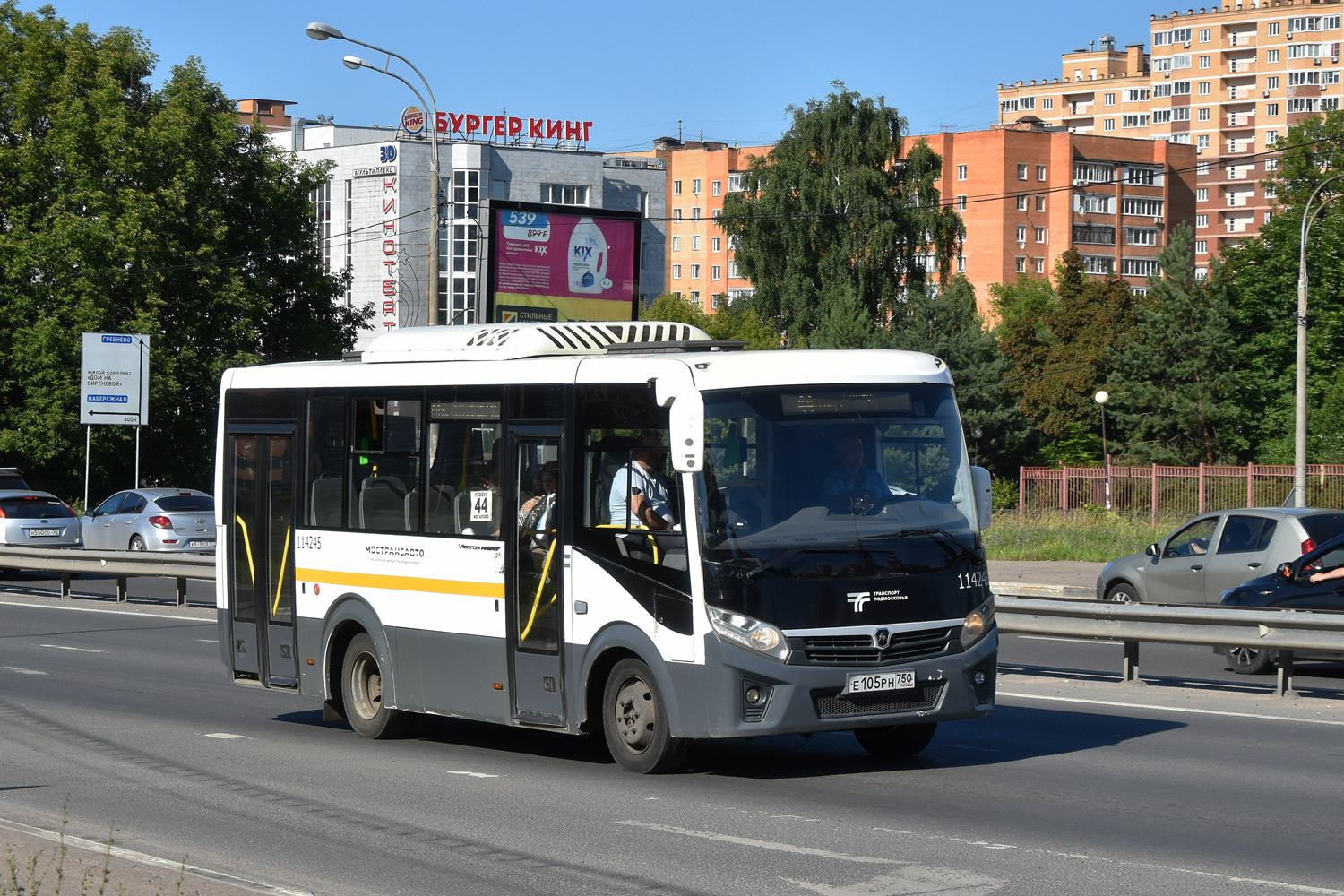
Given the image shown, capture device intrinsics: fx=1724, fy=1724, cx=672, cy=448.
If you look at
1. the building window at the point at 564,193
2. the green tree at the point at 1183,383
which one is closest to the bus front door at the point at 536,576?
the green tree at the point at 1183,383

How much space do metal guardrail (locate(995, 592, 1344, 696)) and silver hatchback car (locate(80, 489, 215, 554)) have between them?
21.0m

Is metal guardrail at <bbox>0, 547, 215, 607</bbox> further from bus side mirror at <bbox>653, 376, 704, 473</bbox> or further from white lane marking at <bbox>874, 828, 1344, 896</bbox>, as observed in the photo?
white lane marking at <bbox>874, 828, 1344, 896</bbox>

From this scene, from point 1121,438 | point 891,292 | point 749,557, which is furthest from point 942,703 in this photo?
point 1121,438

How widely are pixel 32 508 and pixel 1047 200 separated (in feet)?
362

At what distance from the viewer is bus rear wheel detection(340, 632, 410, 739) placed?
12141 millimetres

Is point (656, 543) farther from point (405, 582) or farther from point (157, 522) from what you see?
point (157, 522)

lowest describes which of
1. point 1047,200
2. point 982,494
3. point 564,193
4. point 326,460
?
point 982,494

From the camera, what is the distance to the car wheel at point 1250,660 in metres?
16.0

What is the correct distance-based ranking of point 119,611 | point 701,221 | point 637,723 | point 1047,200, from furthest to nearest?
point 701,221, point 1047,200, point 119,611, point 637,723

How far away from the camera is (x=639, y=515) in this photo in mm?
10008

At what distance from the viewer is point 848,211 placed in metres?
67.0

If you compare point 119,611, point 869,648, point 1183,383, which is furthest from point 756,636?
point 1183,383

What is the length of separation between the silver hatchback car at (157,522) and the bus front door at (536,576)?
76.6 ft

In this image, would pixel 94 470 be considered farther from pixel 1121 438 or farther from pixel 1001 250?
pixel 1001 250
